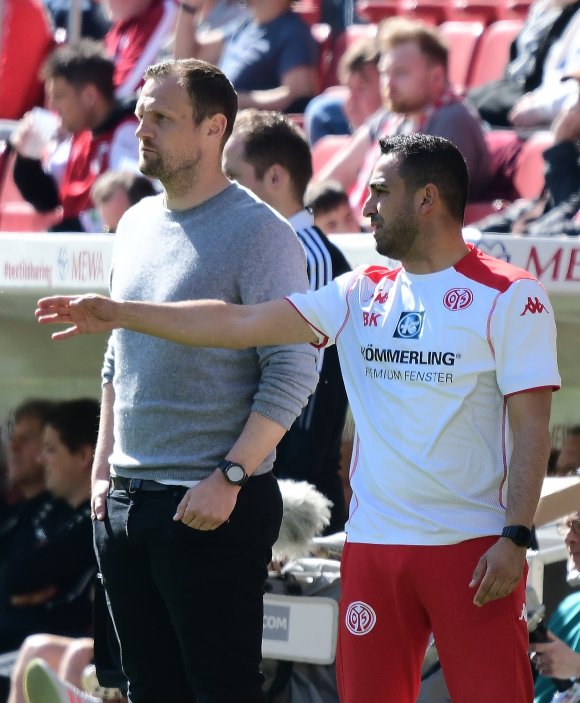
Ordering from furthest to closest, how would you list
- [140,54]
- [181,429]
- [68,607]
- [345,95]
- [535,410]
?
[140,54] < [345,95] < [68,607] < [181,429] < [535,410]

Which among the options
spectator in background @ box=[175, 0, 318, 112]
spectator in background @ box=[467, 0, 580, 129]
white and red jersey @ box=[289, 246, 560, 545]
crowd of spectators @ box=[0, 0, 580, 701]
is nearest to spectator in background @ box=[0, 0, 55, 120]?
crowd of spectators @ box=[0, 0, 580, 701]

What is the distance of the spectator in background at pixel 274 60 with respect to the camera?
7.46 meters

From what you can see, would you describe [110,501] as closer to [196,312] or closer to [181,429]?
[181,429]

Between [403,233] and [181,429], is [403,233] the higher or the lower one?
the higher one

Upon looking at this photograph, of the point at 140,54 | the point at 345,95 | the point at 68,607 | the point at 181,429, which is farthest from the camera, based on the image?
the point at 140,54

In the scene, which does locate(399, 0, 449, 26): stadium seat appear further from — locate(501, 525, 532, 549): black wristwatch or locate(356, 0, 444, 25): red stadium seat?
locate(501, 525, 532, 549): black wristwatch

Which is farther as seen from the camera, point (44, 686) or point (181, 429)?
point (44, 686)

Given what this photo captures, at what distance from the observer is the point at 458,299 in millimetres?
2705

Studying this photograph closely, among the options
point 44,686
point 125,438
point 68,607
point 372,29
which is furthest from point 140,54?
point 125,438

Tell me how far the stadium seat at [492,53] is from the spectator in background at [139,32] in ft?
5.78

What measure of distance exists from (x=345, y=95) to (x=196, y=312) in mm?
4654

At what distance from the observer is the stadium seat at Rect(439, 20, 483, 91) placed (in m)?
8.06

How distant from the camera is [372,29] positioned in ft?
26.9

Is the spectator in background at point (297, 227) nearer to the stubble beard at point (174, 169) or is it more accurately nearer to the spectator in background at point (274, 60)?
the stubble beard at point (174, 169)
